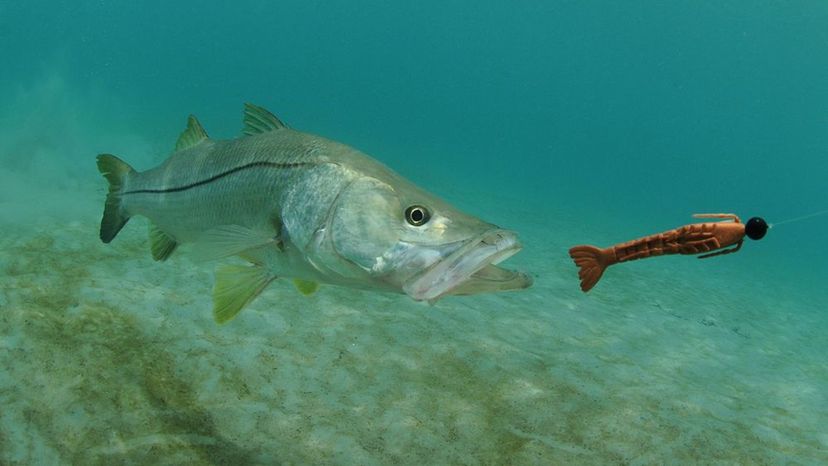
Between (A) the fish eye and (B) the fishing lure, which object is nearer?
(A) the fish eye

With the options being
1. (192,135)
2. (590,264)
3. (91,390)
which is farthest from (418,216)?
(91,390)

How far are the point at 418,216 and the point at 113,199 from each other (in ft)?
10.1

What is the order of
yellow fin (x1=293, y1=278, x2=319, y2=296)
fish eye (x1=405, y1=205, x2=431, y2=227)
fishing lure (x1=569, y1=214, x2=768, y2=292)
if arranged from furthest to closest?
yellow fin (x1=293, y1=278, x2=319, y2=296) < fishing lure (x1=569, y1=214, x2=768, y2=292) < fish eye (x1=405, y1=205, x2=431, y2=227)

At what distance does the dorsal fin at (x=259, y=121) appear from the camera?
3.26 meters

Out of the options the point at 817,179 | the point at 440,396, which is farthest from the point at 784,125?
the point at 440,396

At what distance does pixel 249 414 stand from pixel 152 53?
139m

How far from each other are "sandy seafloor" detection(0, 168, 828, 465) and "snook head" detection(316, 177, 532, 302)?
5.23 ft

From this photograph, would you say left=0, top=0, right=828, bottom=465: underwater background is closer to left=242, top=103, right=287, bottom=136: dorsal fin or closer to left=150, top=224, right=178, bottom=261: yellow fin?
left=150, top=224, right=178, bottom=261: yellow fin

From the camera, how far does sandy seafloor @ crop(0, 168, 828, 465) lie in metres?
3.15

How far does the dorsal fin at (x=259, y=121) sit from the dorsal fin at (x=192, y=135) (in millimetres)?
641

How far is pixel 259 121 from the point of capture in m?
3.29

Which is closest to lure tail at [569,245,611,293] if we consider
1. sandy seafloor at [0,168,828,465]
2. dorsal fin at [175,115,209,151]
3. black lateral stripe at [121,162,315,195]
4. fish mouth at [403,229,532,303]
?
fish mouth at [403,229,532,303]

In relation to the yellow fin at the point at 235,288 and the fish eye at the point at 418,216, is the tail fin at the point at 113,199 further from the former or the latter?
the fish eye at the point at 418,216

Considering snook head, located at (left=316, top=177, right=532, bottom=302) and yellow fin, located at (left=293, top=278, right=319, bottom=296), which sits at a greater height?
snook head, located at (left=316, top=177, right=532, bottom=302)
